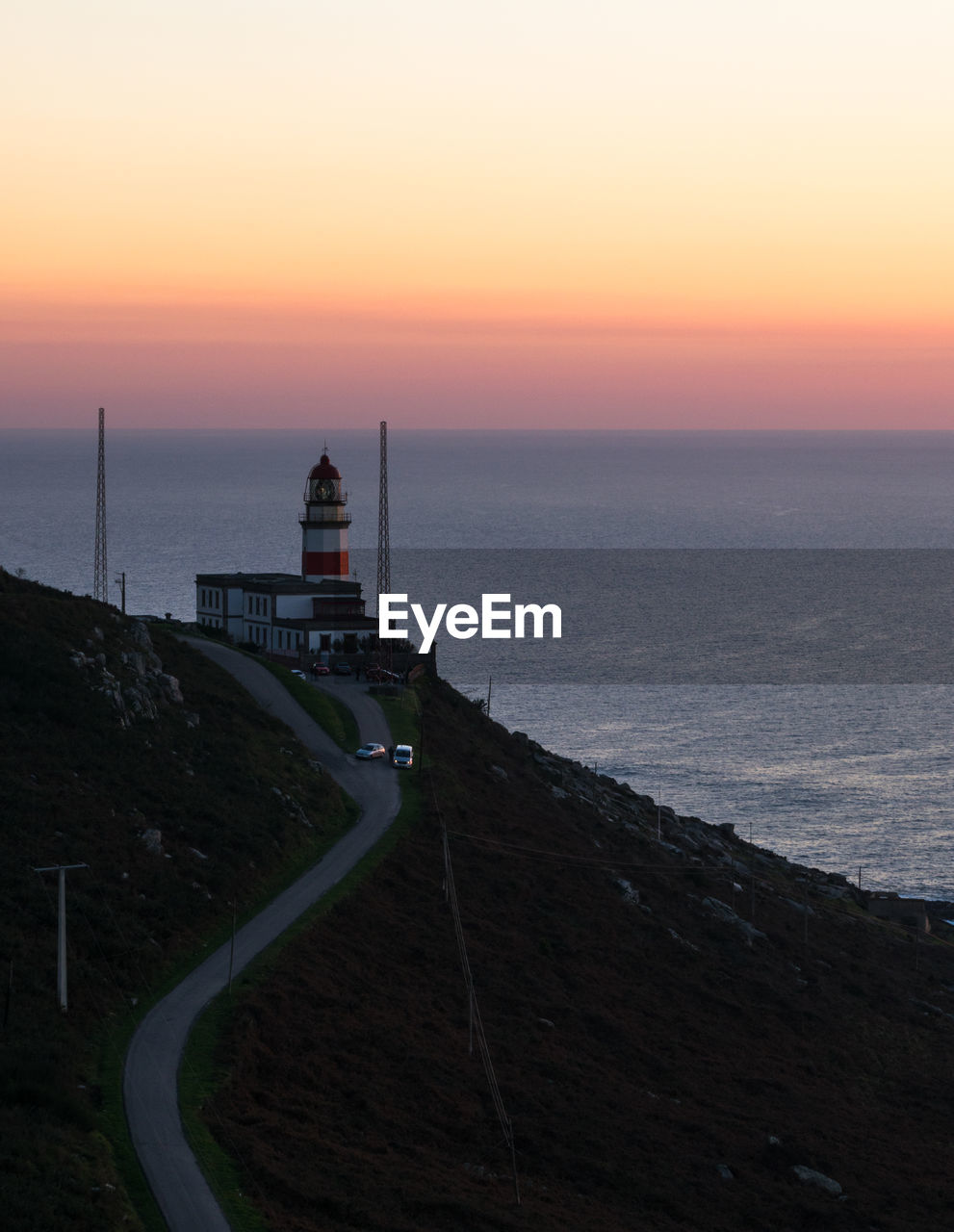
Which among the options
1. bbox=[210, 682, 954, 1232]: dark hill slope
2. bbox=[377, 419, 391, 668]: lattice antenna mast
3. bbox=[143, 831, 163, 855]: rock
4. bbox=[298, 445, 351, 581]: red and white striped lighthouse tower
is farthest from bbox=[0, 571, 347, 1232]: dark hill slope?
bbox=[298, 445, 351, 581]: red and white striped lighthouse tower

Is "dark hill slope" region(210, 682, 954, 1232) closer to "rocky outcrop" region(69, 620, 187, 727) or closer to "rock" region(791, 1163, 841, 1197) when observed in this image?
"rock" region(791, 1163, 841, 1197)

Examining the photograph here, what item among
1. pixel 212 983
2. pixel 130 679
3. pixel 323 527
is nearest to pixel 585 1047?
pixel 212 983

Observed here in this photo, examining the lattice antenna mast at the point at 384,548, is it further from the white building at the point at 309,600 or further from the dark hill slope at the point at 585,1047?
the dark hill slope at the point at 585,1047

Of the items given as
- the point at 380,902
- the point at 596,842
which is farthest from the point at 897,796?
the point at 380,902

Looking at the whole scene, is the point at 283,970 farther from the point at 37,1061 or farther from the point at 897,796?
the point at 897,796

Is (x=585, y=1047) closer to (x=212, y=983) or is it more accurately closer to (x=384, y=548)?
(x=212, y=983)

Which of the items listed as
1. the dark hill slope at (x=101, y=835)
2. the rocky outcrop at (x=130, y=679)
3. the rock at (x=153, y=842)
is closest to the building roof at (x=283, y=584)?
the dark hill slope at (x=101, y=835)
